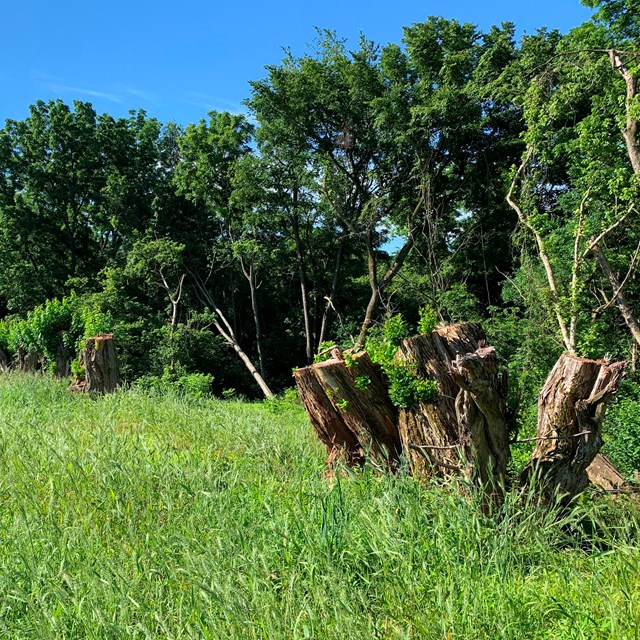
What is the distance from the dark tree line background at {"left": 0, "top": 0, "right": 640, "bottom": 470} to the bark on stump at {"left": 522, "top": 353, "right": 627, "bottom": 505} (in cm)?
428

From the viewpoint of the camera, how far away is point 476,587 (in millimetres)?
2469

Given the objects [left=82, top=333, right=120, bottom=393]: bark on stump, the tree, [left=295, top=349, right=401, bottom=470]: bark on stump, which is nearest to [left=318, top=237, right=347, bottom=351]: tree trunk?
A: the tree

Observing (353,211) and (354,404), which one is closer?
(354,404)

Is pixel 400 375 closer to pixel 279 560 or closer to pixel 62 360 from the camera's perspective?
pixel 279 560

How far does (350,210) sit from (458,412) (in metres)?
17.7

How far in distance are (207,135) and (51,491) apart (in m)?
21.9

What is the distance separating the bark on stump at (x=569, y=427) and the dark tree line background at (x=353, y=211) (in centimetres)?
428

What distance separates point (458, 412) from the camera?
12.2 ft

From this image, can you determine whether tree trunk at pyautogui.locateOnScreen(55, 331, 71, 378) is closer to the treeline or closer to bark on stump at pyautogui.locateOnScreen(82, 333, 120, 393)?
the treeline

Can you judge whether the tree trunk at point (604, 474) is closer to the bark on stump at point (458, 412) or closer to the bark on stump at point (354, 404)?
the bark on stump at point (458, 412)

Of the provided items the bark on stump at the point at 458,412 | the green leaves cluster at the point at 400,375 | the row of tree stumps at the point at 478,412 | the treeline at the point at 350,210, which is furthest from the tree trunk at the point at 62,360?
the bark on stump at the point at 458,412

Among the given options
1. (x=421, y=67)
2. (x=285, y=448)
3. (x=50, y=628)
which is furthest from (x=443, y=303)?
(x=50, y=628)

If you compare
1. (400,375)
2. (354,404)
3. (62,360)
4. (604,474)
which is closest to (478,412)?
(400,375)

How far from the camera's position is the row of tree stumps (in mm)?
3625
